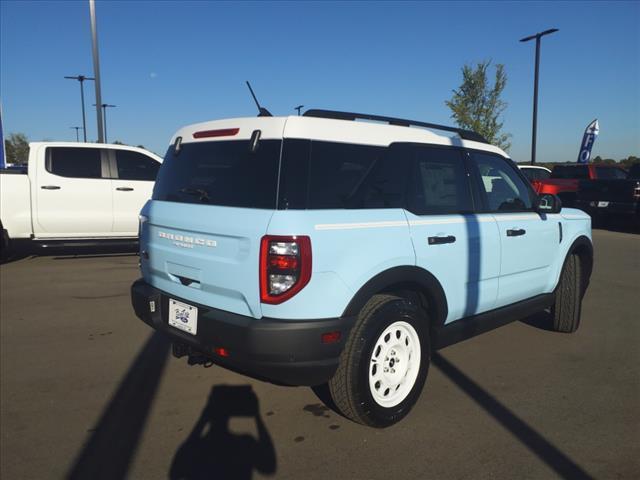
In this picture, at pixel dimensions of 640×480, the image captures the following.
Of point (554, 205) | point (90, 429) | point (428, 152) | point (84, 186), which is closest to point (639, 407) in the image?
point (554, 205)

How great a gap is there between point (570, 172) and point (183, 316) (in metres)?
16.6

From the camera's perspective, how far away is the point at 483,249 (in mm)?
3607

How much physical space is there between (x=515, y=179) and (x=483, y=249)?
3.30 feet

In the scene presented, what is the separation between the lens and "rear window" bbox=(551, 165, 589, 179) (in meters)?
16.0

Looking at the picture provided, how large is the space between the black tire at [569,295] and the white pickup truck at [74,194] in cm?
668

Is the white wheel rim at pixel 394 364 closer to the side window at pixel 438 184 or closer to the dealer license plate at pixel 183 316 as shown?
the side window at pixel 438 184

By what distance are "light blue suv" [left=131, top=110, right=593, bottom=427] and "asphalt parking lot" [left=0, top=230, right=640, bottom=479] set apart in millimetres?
334

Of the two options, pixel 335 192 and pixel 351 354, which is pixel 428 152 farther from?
pixel 351 354

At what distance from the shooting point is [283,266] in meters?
2.53

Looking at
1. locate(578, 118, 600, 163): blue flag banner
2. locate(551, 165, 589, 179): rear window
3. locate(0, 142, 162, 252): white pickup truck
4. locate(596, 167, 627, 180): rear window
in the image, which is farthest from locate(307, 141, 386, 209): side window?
locate(578, 118, 600, 163): blue flag banner

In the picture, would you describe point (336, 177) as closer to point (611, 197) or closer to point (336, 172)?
point (336, 172)

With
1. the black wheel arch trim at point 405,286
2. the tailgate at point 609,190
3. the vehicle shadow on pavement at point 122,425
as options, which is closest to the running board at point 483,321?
the black wheel arch trim at point 405,286

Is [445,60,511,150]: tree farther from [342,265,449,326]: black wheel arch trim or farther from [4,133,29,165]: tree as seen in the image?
[4,133,29,165]: tree

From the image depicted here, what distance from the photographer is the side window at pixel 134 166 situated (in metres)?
8.37
